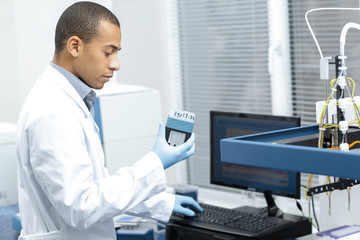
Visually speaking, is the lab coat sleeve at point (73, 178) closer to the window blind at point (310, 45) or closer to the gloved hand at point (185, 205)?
A: the gloved hand at point (185, 205)

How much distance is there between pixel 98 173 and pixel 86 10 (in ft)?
1.40

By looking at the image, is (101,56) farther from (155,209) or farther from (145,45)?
(145,45)

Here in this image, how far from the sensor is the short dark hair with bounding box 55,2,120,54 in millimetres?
1521

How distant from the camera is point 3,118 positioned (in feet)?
10.3

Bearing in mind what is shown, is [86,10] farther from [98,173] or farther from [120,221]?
[120,221]

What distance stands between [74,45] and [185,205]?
0.84 meters

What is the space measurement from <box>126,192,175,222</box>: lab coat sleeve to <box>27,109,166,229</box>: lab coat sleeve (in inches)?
13.4

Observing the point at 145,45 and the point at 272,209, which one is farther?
the point at 145,45

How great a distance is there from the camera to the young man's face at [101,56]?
60.1 inches

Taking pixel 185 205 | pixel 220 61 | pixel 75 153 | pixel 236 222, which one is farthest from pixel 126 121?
pixel 75 153

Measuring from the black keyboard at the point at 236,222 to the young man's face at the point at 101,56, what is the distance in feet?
2.37

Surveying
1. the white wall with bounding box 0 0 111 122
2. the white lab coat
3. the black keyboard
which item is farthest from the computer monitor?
the white wall with bounding box 0 0 111 122

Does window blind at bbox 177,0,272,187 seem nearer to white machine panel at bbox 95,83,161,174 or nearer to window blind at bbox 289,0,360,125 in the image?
window blind at bbox 289,0,360,125

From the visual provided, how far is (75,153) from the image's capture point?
56.3 inches
